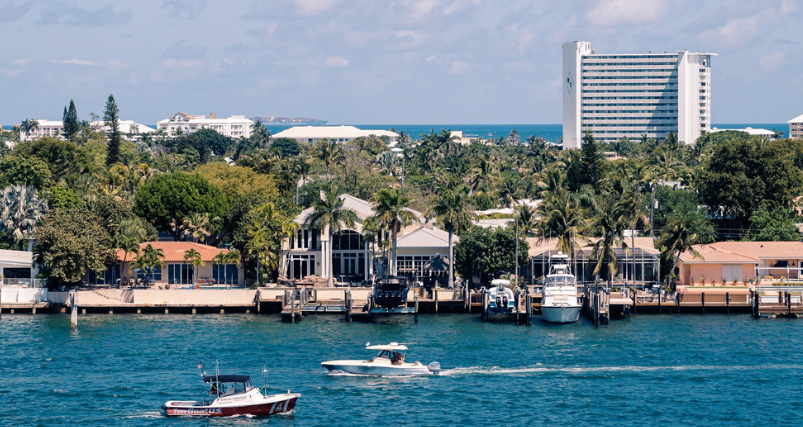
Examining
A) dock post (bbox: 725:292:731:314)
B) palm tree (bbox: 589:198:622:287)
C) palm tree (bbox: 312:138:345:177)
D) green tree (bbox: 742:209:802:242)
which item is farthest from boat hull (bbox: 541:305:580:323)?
palm tree (bbox: 312:138:345:177)

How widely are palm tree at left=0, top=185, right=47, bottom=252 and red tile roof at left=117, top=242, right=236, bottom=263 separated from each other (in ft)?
32.5

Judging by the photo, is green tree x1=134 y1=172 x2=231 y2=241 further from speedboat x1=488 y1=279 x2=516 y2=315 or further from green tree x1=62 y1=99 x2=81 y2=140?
green tree x1=62 y1=99 x2=81 y2=140

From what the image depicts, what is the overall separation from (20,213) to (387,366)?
45.5m

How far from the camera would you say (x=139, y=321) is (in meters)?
76.8

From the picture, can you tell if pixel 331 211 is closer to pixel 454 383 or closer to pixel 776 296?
pixel 454 383

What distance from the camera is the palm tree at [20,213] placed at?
87.5 m

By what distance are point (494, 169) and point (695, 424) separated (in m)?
107

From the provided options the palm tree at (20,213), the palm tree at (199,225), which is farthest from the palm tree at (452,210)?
the palm tree at (20,213)

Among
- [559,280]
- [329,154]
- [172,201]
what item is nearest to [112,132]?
[329,154]

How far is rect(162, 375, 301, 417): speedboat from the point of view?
50.2 m

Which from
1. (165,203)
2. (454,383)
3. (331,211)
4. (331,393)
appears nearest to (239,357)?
(331,393)

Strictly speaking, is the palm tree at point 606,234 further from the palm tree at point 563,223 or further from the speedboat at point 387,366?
the speedboat at point 387,366

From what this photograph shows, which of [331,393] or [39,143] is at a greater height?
[39,143]

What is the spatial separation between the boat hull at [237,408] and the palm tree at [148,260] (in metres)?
33.4
